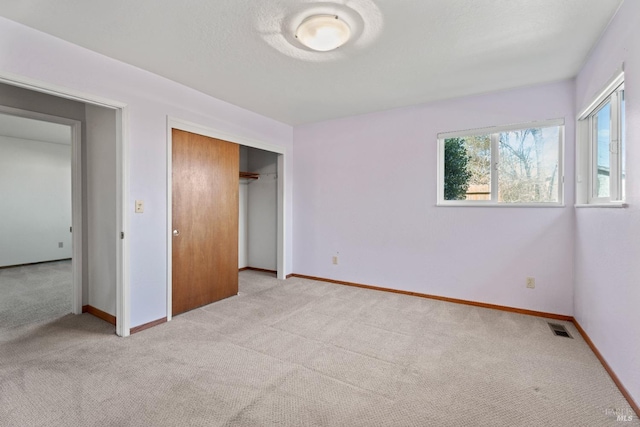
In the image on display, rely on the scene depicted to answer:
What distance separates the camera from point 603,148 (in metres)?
2.56

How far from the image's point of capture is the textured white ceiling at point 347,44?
1.93 metres

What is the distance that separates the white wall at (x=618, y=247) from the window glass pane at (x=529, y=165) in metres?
0.58

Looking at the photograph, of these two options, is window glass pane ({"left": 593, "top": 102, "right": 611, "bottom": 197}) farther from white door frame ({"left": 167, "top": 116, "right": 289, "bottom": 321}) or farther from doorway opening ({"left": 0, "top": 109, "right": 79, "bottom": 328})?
doorway opening ({"left": 0, "top": 109, "right": 79, "bottom": 328})

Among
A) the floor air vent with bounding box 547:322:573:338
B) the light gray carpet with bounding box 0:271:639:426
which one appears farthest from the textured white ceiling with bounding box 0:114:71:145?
the floor air vent with bounding box 547:322:573:338

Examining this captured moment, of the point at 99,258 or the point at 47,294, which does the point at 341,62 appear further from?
the point at 47,294

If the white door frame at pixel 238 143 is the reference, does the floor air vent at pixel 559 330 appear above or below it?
below

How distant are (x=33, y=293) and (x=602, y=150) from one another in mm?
6411

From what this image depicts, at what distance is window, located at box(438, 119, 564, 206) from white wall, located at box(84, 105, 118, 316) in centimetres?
358

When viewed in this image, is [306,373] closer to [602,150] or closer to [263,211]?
[602,150]

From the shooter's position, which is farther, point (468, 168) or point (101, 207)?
point (468, 168)

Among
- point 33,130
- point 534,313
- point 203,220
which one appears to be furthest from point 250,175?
point 534,313

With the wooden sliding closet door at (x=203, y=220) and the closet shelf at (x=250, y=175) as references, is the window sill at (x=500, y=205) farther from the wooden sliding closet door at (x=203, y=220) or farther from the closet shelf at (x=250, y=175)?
the closet shelf at (x=250, y=175)

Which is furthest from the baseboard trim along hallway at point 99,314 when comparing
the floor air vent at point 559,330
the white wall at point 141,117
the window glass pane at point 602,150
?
the window glass pane at point 602,150

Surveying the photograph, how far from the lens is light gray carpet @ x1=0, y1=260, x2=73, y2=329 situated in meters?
3.14
